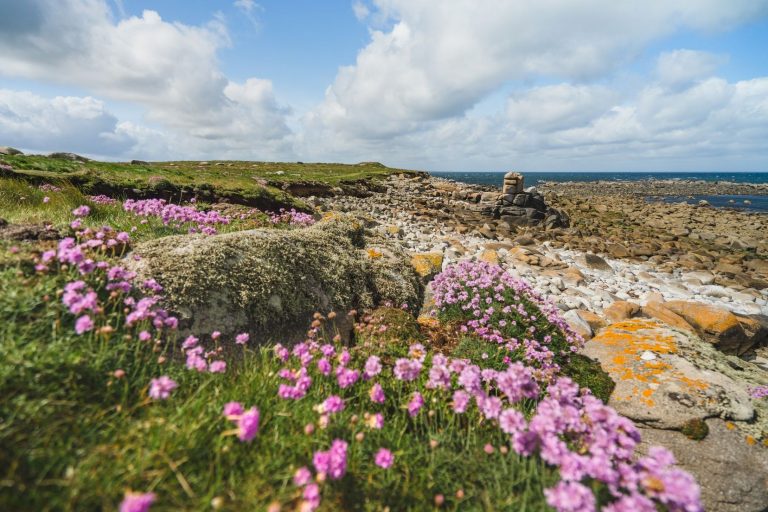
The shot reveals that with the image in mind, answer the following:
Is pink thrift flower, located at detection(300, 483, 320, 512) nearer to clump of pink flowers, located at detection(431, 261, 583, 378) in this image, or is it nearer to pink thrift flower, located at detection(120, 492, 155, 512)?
pink thrift flower, located at detection(120, 492, 155, 512)

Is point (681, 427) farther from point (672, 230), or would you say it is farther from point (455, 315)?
point (672, 230)

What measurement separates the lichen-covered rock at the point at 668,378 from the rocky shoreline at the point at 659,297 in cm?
2

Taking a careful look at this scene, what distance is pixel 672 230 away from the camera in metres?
30.5

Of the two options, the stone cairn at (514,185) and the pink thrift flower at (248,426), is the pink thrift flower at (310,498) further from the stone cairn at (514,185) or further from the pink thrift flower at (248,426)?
the stone cairn at (514,185)

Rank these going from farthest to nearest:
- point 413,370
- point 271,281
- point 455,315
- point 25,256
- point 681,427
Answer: point 455,315 → point 271,281 → point 681,427 → point 25,256 → point 413,370

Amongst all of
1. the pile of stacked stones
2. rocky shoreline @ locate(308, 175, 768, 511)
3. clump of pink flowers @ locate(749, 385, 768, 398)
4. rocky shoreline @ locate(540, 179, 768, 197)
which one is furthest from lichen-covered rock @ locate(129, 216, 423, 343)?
rocky shoreline @ locate(540, 179, 768, 197)

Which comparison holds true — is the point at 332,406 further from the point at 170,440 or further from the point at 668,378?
the point at 668,378

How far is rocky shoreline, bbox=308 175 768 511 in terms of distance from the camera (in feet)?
15.4

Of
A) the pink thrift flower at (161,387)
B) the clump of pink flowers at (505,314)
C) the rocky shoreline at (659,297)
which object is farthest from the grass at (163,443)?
the rocky shoreline at (659,297)

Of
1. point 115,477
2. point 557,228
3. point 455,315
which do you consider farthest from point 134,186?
point 557,228

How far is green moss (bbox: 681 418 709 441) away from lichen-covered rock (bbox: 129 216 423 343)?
5067 millimetres

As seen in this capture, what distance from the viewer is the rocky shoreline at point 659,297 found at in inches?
185

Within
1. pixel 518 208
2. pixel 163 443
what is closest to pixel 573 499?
pixel 163 443

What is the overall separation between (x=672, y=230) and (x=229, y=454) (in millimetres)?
38438
